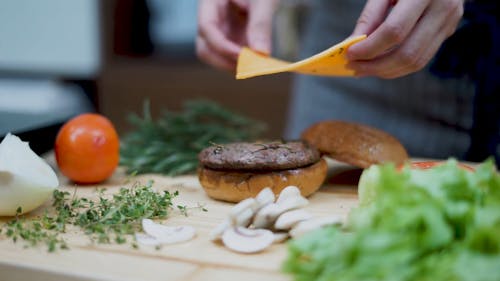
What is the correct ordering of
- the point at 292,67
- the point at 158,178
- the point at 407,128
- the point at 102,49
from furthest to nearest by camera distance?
1. the point at 102,49
2. the point at 407,128
3. the point at 158,178
4. the point at 292,67

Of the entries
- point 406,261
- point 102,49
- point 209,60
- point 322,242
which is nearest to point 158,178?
point 209,60

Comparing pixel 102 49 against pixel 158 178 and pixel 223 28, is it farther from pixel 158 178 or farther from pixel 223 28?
pixel 158 178

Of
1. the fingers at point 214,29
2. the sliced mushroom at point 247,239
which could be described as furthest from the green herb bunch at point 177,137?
the sliced mushroom at point 247,239

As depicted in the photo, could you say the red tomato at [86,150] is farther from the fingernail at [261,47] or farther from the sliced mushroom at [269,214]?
the sliced mushroom at [269,214]

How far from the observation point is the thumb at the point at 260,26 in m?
1.68

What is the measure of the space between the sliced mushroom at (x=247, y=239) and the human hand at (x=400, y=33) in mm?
506

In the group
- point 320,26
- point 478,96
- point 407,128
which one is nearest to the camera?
point 478,96

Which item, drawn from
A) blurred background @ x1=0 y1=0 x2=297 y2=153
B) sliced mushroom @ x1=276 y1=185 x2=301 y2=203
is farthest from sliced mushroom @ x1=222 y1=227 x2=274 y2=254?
blurred background @ x1=0 y1=0 x2=297 y2=153

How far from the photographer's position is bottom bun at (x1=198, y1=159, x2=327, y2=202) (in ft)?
4.24

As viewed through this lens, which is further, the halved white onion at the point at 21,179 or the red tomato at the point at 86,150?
the red tomato at the point at 86,150

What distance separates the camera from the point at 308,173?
1338 mm

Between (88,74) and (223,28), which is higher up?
(223,28)

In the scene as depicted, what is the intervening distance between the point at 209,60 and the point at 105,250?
93 centimetres

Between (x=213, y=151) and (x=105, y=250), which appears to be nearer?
(x=105, y=250)
